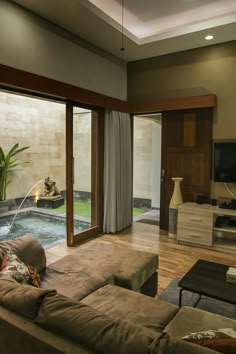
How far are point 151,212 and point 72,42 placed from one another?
4090 mm

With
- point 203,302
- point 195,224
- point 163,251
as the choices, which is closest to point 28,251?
point 203,302

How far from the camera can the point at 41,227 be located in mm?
5254

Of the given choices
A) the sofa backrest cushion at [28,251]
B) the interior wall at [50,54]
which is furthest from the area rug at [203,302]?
the interior wall at [50,54]

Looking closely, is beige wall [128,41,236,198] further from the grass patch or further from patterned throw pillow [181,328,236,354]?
patterned throw pillow [181,328,236,354]

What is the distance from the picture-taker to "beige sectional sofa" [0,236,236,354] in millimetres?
1006

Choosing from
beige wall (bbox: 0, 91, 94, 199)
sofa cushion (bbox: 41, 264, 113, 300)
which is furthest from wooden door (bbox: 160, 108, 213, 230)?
beige wall (bbox: 0, 91, 94, 199)

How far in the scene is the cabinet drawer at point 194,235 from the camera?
3998mm

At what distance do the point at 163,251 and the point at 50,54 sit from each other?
3.15 metres

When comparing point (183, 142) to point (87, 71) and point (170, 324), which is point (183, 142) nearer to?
point (87, 71)

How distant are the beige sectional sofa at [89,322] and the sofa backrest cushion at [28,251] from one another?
0.32ft

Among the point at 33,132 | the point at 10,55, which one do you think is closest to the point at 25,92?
the point at 10,55

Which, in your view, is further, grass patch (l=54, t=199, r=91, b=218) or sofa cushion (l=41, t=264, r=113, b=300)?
grass patch (l=54, t=199, r=91, b=218)

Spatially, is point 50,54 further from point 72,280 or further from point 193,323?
point 193,323

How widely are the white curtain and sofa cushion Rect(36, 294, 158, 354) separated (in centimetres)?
343
